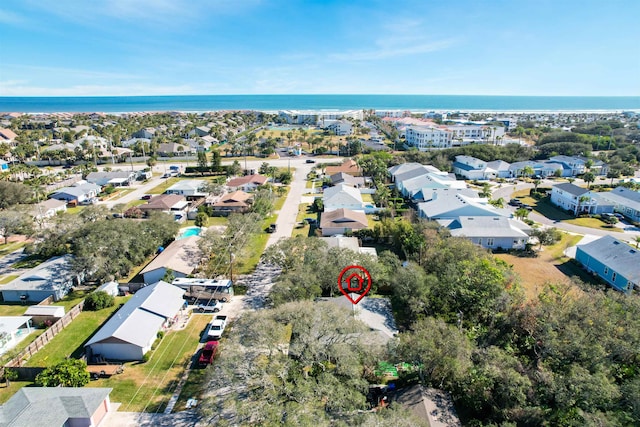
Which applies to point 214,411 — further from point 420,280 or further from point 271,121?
point 271,121

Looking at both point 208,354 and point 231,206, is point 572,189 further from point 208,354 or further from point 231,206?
point 208,354

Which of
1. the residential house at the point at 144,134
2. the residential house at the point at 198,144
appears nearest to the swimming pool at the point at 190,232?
the residential house at the point at 198,144

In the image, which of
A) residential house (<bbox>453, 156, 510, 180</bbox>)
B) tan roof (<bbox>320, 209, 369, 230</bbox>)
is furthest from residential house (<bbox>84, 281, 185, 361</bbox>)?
residential house (<bbox>453, 156, 510, 180</bbox>)

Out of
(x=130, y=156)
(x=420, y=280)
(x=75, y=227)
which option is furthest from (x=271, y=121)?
(x=420, y=280)

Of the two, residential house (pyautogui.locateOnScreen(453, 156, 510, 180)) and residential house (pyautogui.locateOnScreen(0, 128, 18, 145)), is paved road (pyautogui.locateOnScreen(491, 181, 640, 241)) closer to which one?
residential house (pyautogui.locateOnScreen(453, 156, 510, 180))

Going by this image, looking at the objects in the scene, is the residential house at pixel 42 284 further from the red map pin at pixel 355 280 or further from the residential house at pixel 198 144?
the residential house at pixel 198 144

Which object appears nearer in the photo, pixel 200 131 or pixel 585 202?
pixel 585 202

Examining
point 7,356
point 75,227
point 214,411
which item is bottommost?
point 7,356

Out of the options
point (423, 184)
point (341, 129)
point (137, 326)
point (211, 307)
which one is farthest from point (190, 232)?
point (341, 129)
